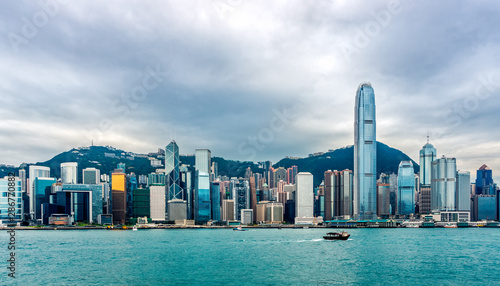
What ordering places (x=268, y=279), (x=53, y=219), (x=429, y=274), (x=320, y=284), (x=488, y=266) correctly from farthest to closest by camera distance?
(x=53, y=219), (x=488, y=266), (x=429, y=274), (x=268, y=279), (x=320, y=284)

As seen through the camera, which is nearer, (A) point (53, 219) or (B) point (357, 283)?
(B) point (357, 283)

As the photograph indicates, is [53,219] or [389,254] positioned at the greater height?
[389,254]

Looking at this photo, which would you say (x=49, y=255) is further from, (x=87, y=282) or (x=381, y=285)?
(x=381, y=285)

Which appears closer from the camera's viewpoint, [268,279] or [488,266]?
[268,279]

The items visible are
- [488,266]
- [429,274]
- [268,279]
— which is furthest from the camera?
[488,266]

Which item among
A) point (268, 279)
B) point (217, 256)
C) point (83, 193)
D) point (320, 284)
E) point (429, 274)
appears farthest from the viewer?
point (83, 193)

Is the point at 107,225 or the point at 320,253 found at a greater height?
the point at 320,253

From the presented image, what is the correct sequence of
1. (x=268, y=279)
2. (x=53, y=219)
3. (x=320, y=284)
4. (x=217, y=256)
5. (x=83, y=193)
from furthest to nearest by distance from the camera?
(x=83, y=193), (x=53, y=219), (x=217, y=256), (x=268, y=279), (x=320, y=284)

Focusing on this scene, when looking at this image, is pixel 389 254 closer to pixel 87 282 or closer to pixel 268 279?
pixel 268 279

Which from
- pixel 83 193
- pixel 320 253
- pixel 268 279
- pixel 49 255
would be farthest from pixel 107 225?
pixel 268 279
